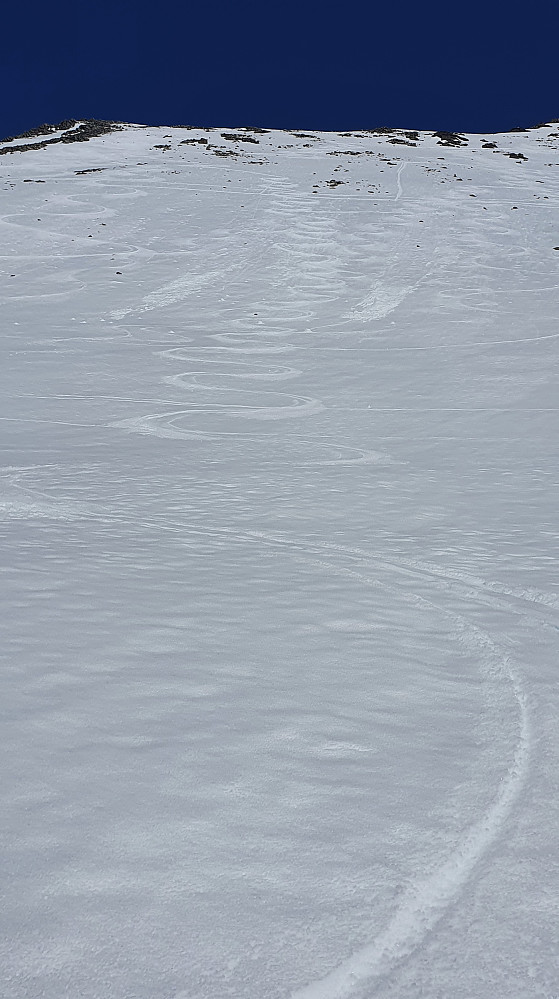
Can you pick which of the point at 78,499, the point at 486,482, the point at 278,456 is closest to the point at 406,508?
the point at 486,482

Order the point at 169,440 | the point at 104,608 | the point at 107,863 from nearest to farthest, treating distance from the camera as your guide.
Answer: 1. the point at 107,863
2. the point at 104,608
3. the point at 169,440

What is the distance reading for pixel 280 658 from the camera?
130 inches

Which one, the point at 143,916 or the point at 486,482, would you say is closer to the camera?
the point at 143,916

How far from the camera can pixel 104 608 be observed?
12.1 ft

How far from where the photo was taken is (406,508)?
219 inches

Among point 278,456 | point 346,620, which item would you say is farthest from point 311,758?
point 278,456

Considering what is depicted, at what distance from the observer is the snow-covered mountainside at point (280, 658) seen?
190 cm

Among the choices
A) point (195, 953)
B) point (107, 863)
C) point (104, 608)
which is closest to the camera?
point (195, 953)

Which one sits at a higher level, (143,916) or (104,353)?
(104,353)

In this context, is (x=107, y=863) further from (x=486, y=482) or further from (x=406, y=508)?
(x=486, y=482)

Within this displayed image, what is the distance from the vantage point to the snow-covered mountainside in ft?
6.24

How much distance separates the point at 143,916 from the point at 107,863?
8.0 inches

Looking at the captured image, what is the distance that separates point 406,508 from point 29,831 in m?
3.83

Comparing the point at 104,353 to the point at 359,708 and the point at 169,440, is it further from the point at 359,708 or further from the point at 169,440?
the point at 359,708
